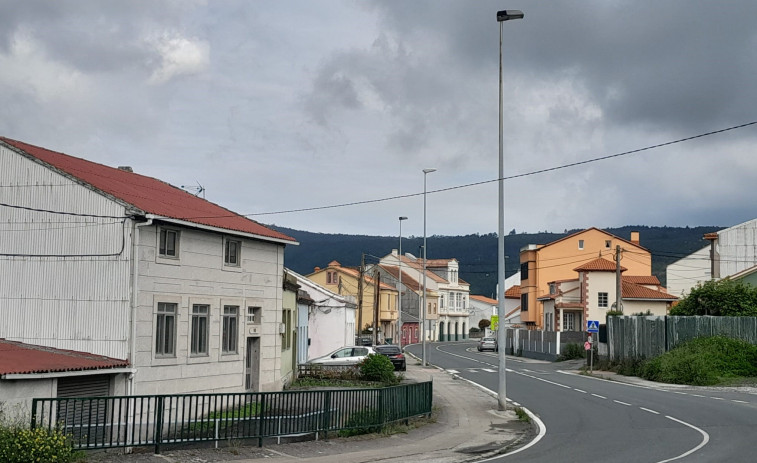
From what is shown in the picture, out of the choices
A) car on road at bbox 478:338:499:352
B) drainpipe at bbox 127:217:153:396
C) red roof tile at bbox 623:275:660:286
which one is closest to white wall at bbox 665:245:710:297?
→ red roof tile at bbox 623:275:660:286

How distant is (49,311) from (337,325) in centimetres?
3914

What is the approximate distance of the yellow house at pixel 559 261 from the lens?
89812 millimetres

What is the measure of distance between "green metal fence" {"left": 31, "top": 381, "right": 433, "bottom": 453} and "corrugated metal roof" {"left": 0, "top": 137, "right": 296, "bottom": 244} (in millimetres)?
6924

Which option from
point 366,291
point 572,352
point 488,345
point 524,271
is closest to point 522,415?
point 572,352

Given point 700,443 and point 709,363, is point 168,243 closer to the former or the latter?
point 700,443

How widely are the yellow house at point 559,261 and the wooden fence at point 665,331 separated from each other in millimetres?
40510

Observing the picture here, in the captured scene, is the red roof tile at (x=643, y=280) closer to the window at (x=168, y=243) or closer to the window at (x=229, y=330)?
the window at (x=229, y=330)

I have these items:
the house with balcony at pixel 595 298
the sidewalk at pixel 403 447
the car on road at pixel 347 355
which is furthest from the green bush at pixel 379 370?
the house with balcony at pixel 595 298

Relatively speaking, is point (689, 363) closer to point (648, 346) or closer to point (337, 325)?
point (648, 346)

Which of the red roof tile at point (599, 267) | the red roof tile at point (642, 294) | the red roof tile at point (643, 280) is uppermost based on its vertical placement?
the red roof tile at point (599, 267)

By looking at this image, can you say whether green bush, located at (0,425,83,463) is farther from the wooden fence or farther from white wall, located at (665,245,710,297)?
white wall, located at (665,245,710,297)

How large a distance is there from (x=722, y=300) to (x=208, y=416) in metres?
36.8

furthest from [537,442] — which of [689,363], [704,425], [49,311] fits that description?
[689,363]

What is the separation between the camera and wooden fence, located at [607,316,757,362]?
140ft
